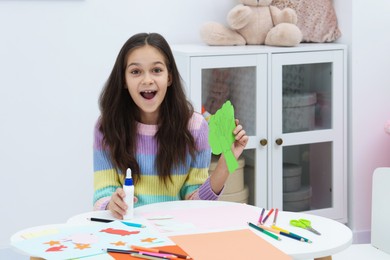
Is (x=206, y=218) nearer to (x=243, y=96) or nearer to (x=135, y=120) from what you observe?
(x=135, y=120)

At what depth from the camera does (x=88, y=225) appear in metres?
2.03

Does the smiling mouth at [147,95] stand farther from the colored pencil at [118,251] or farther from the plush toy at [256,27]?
the plush toy at [256,27]

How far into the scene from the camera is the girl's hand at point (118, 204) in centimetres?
207

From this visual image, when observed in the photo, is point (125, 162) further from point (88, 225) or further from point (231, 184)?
point (231, 184)

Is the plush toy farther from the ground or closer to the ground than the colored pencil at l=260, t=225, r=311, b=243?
farther from the ground

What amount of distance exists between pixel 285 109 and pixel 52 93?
1115 mm

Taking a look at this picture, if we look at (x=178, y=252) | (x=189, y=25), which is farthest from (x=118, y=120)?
(x=189, y=25)

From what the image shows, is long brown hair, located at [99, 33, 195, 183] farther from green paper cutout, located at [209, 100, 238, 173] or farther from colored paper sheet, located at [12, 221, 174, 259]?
colored paper sheet, located at [12, 221, 174, 259]

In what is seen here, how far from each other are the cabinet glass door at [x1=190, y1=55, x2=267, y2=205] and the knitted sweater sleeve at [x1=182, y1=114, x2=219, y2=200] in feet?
2.85

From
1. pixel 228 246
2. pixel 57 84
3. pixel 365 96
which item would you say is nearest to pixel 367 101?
pixel 365 96

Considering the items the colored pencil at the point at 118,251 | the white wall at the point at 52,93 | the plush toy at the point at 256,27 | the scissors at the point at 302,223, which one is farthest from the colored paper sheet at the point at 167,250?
the plush toy at the point at 256,27

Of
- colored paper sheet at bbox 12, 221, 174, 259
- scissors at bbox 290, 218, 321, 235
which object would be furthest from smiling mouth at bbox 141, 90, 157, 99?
scissors at bbox 290, 218, 321, 235

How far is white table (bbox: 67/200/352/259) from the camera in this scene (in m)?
1.89

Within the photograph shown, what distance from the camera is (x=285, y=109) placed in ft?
12.0
